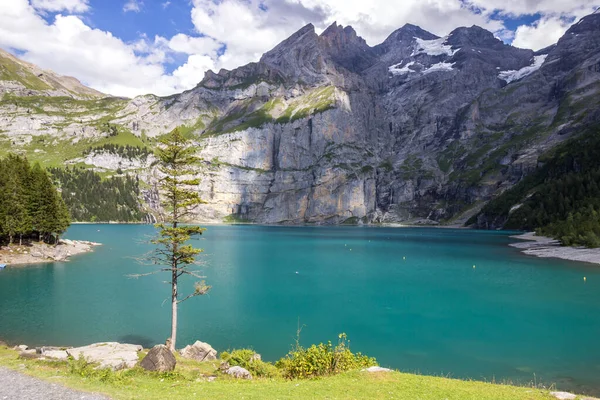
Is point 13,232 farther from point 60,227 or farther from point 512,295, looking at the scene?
point 512,295

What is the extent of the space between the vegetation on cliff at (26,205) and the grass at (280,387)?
65.8 m

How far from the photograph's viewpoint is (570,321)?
41.7 m

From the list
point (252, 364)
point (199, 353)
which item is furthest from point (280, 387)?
point (199, 353)

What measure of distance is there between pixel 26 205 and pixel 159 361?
241ft

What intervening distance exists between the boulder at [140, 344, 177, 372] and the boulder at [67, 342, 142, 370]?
7.65ft

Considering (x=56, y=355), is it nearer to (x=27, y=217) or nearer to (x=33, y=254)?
(x=27, y=217)

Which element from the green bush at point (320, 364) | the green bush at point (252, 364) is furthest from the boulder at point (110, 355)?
the green bush at point (320, 364)

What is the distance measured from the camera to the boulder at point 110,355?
2347 centimetres

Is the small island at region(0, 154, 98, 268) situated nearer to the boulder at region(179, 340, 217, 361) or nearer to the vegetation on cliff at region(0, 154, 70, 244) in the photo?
the vegetation on cliff at region(0, 154, 70, 244)

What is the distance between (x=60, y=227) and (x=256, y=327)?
68.0 m

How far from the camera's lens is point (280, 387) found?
17.7 meters

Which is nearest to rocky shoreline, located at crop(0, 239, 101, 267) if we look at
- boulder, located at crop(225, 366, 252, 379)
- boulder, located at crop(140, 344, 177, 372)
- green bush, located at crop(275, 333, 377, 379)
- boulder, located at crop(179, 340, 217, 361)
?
boulder, located at crop(179, 340, 217, 361)

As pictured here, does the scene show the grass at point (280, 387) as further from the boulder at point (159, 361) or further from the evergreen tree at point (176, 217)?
the evergreen tree at point (176, 217)

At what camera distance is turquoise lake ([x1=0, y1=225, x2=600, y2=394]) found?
3183cm
